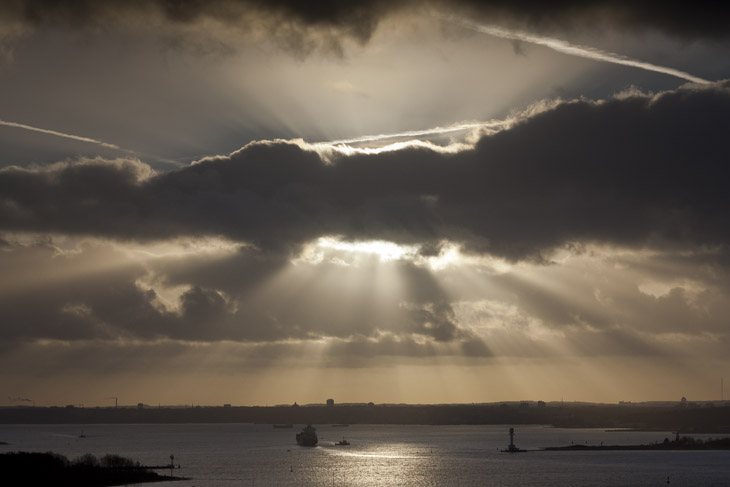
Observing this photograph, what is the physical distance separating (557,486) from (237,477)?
2645 inches

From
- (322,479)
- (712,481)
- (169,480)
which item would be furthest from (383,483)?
(712,481)

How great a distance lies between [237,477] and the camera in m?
189

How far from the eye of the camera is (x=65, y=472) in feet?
503

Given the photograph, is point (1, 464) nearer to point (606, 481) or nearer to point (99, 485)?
point (99, 485)

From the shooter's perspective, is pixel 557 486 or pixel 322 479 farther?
pixel 322 479

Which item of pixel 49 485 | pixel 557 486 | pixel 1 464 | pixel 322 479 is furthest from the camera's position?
pixel 322 479

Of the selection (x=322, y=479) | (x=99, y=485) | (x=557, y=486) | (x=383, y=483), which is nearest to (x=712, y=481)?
(x=557, y=486)

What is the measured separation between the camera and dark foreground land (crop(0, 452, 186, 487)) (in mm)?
143512

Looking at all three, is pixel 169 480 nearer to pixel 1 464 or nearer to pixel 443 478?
pixel 1 464

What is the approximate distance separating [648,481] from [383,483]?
54392mm

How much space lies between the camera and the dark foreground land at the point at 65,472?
471 ft

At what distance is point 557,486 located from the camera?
170 metres

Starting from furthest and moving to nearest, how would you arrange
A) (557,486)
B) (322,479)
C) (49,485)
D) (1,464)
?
(322,479) < (557,486) < (1,464) < (49,485)

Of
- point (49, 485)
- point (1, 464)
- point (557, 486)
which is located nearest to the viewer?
point (49, 485)
